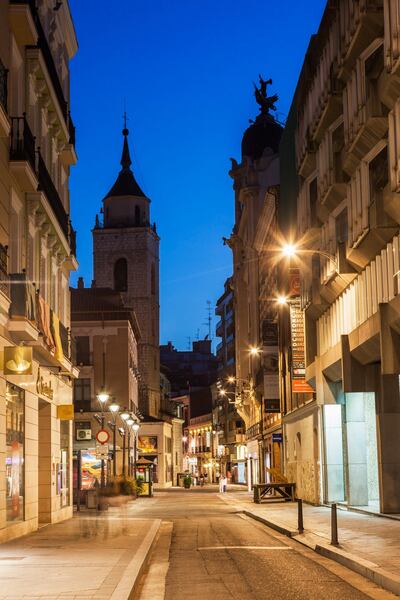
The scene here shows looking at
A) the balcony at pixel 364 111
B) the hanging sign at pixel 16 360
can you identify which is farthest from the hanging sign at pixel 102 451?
the hanging sign at pixel 16 360

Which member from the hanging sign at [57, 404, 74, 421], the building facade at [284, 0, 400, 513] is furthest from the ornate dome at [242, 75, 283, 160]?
the hanging sign at [57, 404, 74, 421]

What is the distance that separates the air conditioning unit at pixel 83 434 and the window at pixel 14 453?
154ft

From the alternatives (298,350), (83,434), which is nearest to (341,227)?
(298,350)

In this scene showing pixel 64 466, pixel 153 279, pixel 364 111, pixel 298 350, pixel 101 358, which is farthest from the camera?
pixel 153 279

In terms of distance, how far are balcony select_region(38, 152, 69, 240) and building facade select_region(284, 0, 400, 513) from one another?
810 cm

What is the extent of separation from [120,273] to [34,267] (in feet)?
264

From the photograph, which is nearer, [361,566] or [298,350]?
[361,566]

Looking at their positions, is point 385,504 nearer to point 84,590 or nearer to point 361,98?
point 361,98

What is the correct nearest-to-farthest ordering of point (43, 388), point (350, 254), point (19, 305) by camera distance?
point (19, 305), point (43, 388), point (350, 254)

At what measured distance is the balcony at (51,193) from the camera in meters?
28.0

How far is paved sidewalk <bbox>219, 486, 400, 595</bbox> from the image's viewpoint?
15500mm

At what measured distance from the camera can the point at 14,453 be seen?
24.1 meters

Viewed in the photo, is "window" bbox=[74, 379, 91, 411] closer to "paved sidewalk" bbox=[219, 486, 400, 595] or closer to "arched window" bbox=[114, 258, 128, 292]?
"arched window" bbox=[114, 258, 128, 292]

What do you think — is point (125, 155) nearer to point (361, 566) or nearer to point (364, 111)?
point (364, 111)
